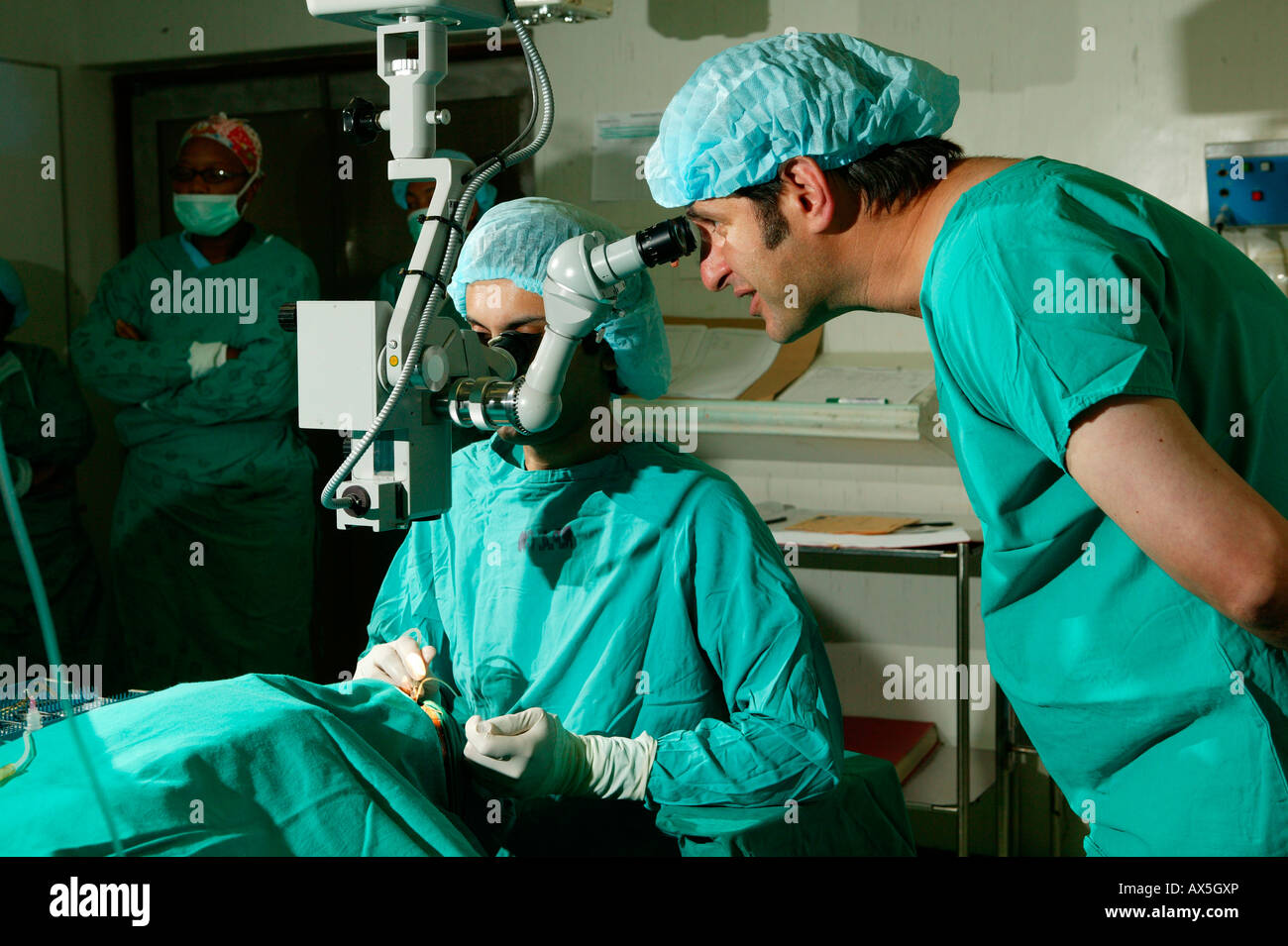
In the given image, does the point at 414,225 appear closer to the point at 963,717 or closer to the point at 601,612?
the point at 963,717

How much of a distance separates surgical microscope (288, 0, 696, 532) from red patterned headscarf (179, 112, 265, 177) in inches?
94.4

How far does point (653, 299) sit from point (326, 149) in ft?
7.93

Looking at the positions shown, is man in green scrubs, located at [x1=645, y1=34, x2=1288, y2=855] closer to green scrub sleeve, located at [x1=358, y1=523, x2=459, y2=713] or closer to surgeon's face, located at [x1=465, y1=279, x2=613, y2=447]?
surgeon's face, located at [x1=465, y1=279, x2=613, y2=447]

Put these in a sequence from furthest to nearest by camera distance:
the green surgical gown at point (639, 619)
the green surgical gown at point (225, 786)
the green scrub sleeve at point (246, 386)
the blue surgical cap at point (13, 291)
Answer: the blue surgical cap at point (13, 291), the green scrub sleeve at point (246, 386), the green surgical gown at point (639, 619), the green surgical gown at point (225, 786)

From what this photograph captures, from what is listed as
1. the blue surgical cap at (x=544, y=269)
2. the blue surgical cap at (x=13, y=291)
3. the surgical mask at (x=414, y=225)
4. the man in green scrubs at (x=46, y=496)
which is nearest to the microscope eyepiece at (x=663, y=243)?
the blue surgical cap at (x=544, y=269)

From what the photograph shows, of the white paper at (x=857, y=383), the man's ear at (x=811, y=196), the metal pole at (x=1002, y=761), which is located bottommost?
the metal pole at (x=1002, y=761)

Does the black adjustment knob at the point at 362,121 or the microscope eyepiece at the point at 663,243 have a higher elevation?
the black adjustment knob at the point at 362,121

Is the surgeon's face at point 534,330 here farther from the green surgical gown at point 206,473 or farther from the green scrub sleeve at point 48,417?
the green scrub sleeve at point 48,417

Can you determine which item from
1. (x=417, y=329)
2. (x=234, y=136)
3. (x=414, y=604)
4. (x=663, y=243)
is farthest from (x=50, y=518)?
(x=663, y=243)

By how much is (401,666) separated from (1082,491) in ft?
2.67

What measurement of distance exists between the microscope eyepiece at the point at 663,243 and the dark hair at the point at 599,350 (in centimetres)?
50

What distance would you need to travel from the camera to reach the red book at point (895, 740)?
260cm

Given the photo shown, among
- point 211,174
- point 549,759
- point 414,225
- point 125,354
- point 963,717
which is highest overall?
point 211,174

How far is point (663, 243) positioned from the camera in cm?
105
